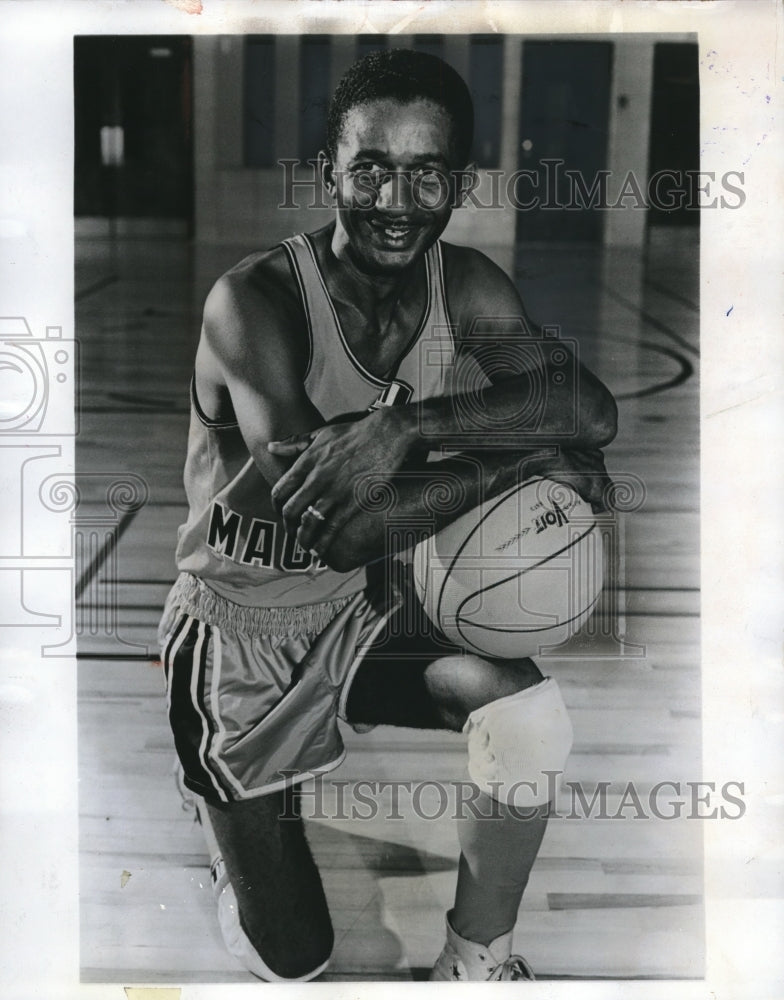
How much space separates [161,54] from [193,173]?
0.16 metres

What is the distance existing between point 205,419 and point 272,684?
14.3 inches

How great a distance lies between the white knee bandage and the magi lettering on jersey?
305mm

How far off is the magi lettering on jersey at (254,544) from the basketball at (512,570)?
0.51ft

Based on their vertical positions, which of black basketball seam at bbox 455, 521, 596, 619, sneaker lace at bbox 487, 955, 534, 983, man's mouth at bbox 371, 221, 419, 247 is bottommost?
sneaker lace at bbox 487, 955, 534, 983

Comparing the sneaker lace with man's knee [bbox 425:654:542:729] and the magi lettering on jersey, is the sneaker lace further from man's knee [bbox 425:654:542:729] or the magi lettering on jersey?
the magi lettering on jersey

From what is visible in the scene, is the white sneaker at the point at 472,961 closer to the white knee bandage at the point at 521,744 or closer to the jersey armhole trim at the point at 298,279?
the white knee bandage at the point at 521,744

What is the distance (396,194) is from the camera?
4.46 ft

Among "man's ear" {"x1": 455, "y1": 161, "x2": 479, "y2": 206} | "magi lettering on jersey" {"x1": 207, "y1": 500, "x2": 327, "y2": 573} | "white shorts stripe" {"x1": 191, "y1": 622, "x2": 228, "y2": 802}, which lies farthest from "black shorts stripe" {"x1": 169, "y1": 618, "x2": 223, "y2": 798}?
"man's ear" {"x1": 455, "y1": 161, "x2": 479, "y2": 206}

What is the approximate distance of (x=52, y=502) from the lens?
1.42 m

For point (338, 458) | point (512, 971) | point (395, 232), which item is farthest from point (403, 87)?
point (512, 971)

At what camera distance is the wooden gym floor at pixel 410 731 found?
4.55 feet

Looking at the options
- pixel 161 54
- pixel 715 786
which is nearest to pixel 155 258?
pixel 161 54

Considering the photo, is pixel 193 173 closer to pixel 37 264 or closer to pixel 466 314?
pixel 37 264

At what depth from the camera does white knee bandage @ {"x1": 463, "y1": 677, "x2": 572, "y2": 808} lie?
54.3 inches
